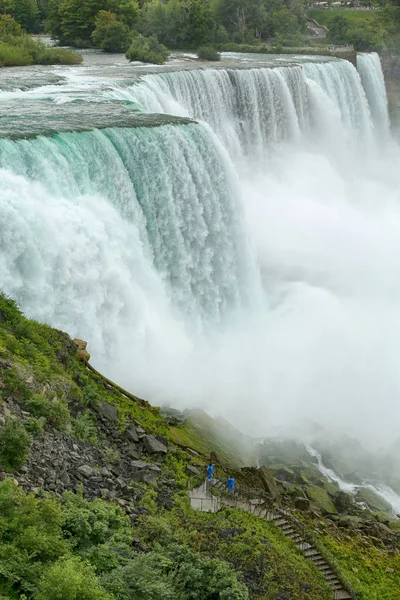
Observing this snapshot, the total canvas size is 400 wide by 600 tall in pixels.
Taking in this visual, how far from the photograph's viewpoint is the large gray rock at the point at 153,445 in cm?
1420

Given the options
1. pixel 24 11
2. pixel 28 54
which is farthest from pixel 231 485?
pixel 24 11

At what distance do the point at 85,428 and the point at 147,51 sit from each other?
32989 millimetres

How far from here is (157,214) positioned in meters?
21.7

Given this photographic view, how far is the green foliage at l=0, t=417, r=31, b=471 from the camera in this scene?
1092 cm

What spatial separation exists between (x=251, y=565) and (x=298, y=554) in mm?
1651

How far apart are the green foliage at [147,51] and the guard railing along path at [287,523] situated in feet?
104

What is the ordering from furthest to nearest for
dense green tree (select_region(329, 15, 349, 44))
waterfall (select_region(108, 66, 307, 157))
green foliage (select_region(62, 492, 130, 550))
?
dense green tree (select_region(329, 15, 349, 44))
waterfall (select_region(108, 66, 307, 157))
green foliage (select_region(62, 492, 130, 550))

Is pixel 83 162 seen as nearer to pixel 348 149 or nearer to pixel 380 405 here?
pixel 380 405

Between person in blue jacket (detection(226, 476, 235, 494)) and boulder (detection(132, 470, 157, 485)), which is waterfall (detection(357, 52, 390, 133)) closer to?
person in blue jacket (detection(226, 476, 235, 494))

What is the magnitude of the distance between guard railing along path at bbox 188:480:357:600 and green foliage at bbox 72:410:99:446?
2030mm

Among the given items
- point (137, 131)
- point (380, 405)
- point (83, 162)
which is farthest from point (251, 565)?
point (137, 131)

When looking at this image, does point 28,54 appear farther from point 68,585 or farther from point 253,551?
point 68,585

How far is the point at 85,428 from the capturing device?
13641mm

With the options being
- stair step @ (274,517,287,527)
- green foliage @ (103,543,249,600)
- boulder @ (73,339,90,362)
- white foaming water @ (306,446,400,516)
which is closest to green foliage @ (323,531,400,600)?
stair step @ (274,517,287,527)
